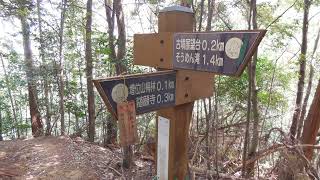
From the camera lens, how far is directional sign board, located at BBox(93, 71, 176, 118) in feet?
4.52

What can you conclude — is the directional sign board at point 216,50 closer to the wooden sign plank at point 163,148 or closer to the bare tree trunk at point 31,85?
the wooden sign plank at point 163,148

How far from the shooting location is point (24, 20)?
7.71 m

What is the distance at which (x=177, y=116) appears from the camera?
6.09 ft

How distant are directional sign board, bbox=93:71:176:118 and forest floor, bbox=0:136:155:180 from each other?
2.14 metres

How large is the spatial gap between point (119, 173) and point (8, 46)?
8137 millimetres

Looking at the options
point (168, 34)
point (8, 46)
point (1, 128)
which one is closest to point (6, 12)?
point (8, 46)

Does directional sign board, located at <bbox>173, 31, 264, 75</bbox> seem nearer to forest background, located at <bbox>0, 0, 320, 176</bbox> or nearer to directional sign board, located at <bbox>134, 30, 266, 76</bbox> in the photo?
directional sign board, located at <bbox>134, 30, 266, 76</bbox>

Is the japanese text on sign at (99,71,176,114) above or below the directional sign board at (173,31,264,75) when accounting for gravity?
below

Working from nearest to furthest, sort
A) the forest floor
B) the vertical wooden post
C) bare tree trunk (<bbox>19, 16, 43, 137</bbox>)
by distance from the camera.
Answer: the vertical wooden post < the forest floor < bare tree trunk (<bbox>19, 16, 43, 137</bbox>)

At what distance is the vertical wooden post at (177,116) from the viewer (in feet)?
6.02

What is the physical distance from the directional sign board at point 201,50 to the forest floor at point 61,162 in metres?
2.11

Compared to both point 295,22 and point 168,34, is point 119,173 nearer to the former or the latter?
point 168,34

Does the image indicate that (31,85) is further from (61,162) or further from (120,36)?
(120,36)

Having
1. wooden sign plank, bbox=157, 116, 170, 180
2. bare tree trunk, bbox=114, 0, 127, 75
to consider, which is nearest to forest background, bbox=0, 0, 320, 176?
bare tree trunk, bbox=114, 0, 127, 75
